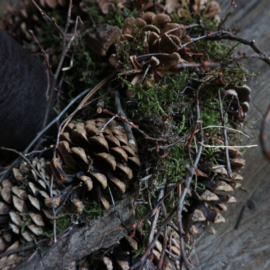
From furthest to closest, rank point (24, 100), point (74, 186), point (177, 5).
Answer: point (177, 5) < point (24, 100) < point (74, 186)

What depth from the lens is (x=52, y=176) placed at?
2.37ft

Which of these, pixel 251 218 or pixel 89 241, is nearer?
pixel 89 241

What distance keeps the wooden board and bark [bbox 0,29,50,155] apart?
76 cm

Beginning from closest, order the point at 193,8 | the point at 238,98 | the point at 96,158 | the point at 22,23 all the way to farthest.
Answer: the point at 96,158, the point at 238,98, the point at 193,8, the point at 22,23

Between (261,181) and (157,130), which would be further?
(261,181)

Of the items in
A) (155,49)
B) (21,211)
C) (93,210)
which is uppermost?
(155,49)

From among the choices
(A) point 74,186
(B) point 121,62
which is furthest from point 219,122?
(A) point 74,186

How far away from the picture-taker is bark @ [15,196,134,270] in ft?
2.26

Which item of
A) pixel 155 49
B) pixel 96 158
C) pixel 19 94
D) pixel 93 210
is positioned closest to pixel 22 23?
pixel 19 94

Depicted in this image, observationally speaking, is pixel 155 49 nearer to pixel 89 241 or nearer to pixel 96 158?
pixel 96 158

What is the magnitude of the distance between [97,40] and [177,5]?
0.38m

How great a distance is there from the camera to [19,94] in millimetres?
774

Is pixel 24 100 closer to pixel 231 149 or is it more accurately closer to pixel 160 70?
pixel 160 70

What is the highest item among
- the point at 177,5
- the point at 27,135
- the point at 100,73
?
the point at 177,5
